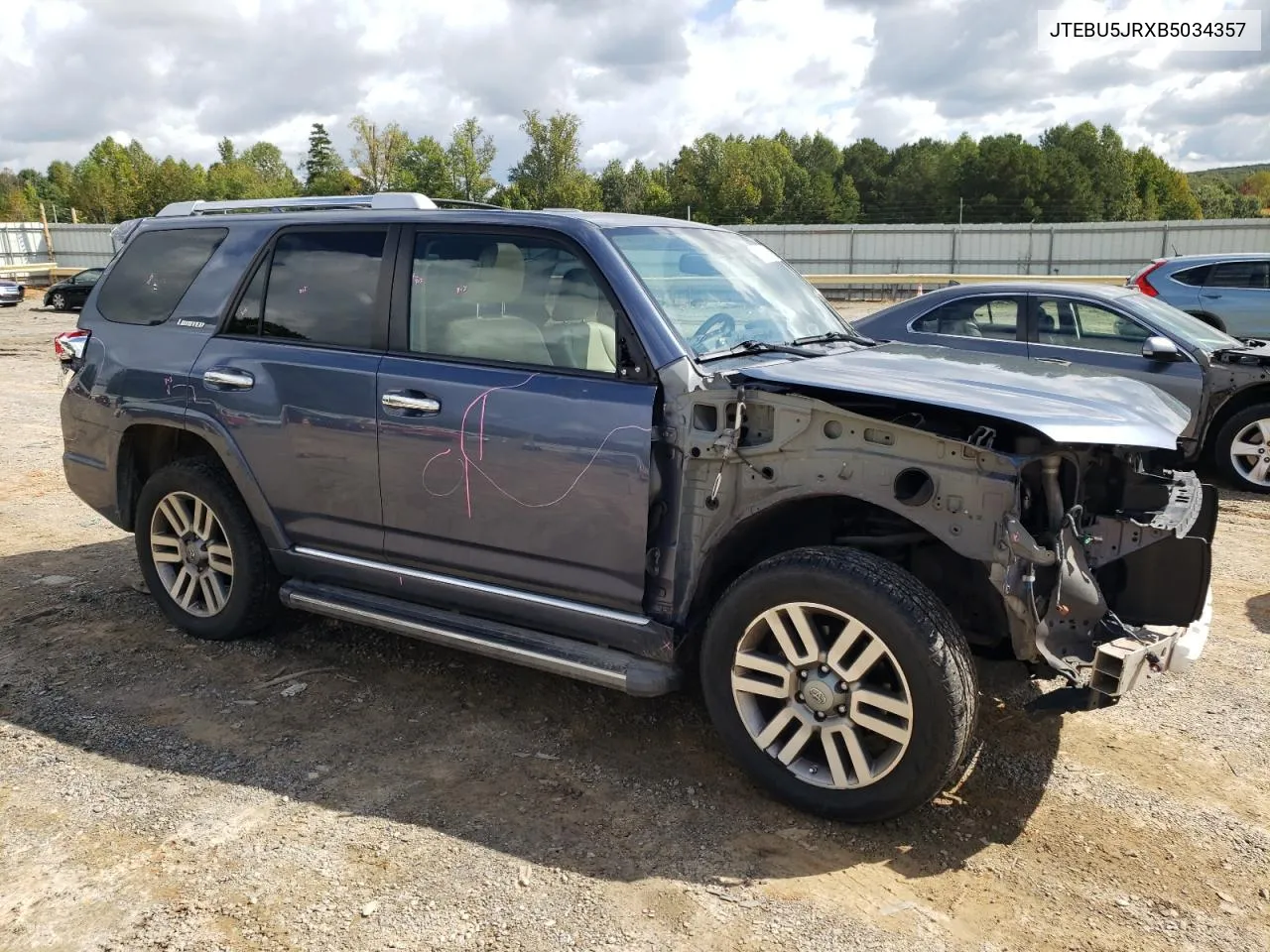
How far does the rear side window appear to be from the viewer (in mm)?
4914

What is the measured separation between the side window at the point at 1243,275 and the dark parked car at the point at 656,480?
384 inches

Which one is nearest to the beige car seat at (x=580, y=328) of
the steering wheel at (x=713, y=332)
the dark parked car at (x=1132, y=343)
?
the steering wheel at (x=713, y=332)

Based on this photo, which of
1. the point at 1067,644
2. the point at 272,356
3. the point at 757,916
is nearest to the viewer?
the point at 757,916

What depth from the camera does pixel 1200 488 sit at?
372 centimetres

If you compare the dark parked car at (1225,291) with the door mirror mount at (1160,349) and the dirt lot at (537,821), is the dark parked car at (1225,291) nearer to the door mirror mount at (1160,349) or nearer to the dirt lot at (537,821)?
the door mirror mount at (1160,349)

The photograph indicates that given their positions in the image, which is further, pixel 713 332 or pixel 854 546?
pixel 713 332

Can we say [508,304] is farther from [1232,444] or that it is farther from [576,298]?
[1232,444]

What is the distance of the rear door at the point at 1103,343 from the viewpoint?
767cm

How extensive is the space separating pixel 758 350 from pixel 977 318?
492cm

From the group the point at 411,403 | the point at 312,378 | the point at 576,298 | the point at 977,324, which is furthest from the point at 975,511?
the point at 977,324

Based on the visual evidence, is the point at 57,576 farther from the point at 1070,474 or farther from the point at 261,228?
the point at 1070,474

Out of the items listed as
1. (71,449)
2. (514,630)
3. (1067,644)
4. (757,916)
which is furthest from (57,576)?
(1067,644)

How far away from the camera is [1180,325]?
8.12 m

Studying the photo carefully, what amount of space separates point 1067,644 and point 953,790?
69 centimetres
